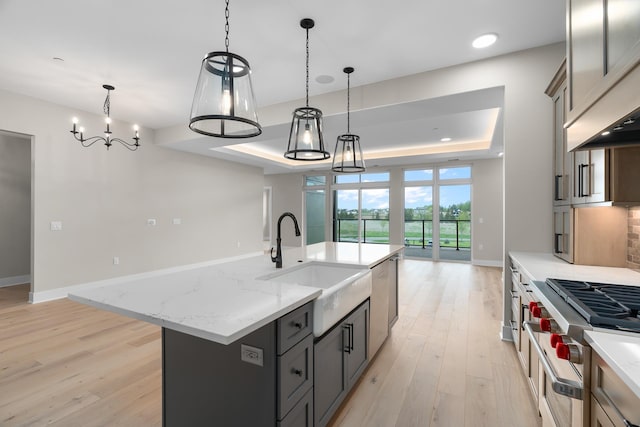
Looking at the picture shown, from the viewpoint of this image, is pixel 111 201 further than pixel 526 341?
Yes

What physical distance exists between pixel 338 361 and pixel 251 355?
0.72 metres

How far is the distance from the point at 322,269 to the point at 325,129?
2758mm

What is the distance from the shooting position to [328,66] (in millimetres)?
3105

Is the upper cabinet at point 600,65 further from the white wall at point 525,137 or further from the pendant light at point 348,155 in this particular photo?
the pendant light at point 348,155

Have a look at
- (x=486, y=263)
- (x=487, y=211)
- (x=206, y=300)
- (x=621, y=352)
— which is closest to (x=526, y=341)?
(x=621, y=352)

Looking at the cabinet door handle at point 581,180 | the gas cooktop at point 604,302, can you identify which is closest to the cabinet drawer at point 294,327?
the gas cooktop at point 604,302

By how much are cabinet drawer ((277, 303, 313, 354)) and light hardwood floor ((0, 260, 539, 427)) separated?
84 cm

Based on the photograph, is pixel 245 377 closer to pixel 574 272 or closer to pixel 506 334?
pixel 574 272

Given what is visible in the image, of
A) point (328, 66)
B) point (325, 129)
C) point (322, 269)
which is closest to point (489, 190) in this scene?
point (325, 129)

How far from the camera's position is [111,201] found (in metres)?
4.86

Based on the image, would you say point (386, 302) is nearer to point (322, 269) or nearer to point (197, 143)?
point (322, 269)

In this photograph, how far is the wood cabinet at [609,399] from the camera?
2.42ft

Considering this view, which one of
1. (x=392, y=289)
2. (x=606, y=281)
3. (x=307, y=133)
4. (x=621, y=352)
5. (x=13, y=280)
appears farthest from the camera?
(x=13, y=280)

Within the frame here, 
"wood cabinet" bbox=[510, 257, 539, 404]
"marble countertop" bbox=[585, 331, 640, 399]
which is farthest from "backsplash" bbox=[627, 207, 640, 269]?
"marble countertop" bbox=[585, 331, 640, 399]
